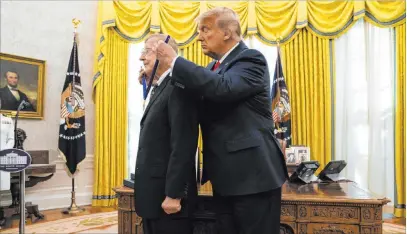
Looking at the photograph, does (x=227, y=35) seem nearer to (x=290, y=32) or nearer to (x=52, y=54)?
(x=290, y=32)

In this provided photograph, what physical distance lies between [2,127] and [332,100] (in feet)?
16.3

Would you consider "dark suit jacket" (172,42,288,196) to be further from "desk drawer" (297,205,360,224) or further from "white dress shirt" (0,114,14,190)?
"white dress shirt" (0,114,14,190)

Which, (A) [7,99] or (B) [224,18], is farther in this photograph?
(A) [7,99]

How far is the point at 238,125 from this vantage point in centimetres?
144

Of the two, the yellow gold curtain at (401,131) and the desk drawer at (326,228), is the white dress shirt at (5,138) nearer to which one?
the desk drawer at (326,228)

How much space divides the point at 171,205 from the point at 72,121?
4674mm

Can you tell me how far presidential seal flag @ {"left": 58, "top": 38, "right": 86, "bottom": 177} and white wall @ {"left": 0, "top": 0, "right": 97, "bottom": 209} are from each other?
0.45 meters

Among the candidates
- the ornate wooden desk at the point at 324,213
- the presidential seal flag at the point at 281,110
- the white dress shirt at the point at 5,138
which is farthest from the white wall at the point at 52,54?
the ornate wooden desk at the point at 324,213

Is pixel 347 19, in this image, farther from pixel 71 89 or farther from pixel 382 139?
pixel 71 89

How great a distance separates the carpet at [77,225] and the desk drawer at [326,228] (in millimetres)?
2723

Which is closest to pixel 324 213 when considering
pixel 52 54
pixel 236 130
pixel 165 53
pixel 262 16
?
Result: pixel 236 130

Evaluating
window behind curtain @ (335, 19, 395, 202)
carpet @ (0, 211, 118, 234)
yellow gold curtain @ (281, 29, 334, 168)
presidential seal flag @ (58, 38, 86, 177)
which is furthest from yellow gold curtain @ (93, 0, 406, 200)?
carpet @ (0, 211, 118, 234)

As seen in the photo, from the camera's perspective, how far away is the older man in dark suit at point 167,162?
1.43 metres

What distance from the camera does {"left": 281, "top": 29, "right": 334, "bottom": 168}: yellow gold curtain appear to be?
233 inches
